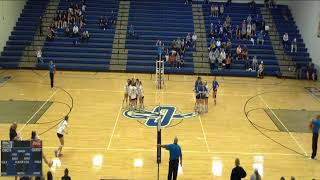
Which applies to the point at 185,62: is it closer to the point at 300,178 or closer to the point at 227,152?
the point at 227,152

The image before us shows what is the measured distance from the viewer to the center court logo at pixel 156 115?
63.3 ft

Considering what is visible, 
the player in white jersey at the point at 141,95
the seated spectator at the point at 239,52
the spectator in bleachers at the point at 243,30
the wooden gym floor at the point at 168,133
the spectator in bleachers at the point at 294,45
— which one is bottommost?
the wooden gym floor at the point at 168,133

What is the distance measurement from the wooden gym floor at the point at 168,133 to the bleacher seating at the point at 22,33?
469 centimetres

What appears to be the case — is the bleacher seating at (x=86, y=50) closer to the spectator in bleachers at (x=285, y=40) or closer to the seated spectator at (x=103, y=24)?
the seated spectator at (x=103, y=24)

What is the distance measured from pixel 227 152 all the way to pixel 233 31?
20.6m

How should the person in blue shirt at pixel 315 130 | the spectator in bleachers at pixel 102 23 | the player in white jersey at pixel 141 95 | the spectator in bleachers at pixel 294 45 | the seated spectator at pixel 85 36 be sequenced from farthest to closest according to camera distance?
the spectator in bleachers at pixel 102 23
the spectator in bleachers at pixel 294 45
the seated spectator at pixel 85 36
the player in white jersey at pixel 141 95
the person in blue shirt at pixel 315 130

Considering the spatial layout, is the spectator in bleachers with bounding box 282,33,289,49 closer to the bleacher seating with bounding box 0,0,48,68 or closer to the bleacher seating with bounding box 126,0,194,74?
the bleacher seating with bounding box 126,0,194,74

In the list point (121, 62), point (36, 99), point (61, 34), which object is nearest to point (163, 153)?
point (36, 99)

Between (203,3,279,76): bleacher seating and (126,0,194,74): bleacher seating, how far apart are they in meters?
1.91

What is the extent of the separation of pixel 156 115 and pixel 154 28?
1632cm

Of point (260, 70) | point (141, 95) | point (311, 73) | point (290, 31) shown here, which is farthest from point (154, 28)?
point (141, 95)

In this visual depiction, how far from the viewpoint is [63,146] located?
1590 centimetres

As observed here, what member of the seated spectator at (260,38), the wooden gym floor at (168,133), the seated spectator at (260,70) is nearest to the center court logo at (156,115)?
the wooden gym floor at (168,133)

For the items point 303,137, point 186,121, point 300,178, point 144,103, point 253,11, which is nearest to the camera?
point 300,178
